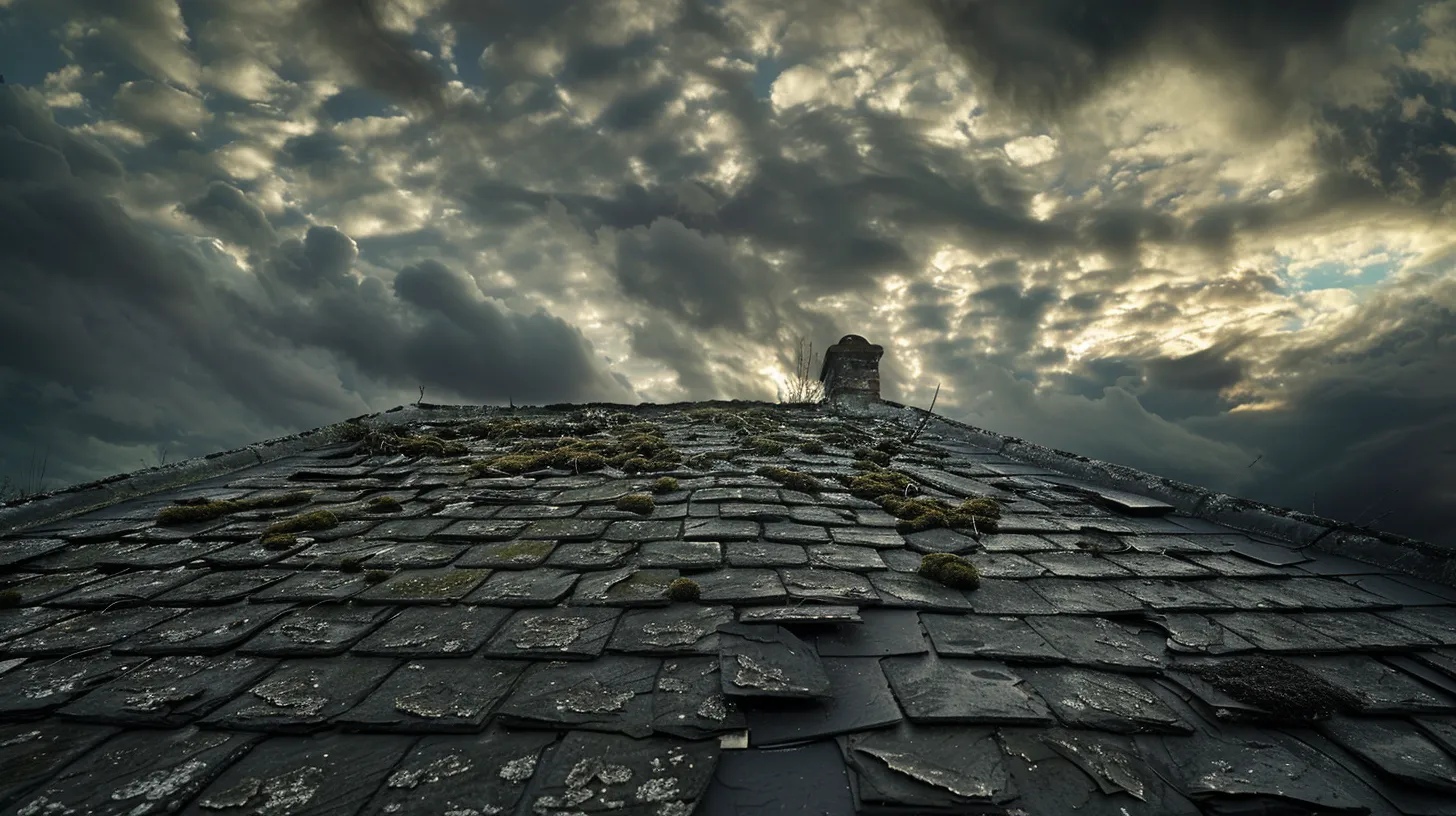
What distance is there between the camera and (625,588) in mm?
2660

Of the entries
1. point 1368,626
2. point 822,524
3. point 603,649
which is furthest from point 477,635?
point 1368,626

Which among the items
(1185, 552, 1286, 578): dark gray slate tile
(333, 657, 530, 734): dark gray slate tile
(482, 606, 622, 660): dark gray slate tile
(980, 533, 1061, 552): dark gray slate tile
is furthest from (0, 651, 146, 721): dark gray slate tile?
(1185, 552, 1286, 578): dark gray slate tile

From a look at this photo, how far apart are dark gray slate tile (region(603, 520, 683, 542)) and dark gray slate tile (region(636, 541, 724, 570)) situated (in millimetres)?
97

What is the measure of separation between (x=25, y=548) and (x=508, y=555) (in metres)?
3.25

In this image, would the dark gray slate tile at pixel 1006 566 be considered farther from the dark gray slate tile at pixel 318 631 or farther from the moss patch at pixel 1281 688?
the dark gray slate tile at pixel 318 631

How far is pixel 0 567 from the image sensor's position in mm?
3158

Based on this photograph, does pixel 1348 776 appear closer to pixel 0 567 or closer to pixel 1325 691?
pixel 1325 691

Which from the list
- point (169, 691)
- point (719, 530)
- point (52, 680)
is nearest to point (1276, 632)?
point (719, 530)

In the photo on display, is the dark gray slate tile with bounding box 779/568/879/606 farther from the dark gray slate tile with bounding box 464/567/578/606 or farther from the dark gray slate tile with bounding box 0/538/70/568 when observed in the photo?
the dark gray slate tile with bounding box 0/538/70/568

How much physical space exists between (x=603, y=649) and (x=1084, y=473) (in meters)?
5.54

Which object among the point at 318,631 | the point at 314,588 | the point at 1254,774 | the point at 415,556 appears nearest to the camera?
the point at 1254,774

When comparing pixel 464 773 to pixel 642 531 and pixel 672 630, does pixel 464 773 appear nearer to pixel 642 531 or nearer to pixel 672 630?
pixel 672 630

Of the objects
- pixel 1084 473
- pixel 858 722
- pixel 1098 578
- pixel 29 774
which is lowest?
pixel 29 774

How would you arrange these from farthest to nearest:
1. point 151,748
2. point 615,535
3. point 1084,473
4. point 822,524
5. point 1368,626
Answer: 1. point 1084,473
2. point 822,524
3. point 615,535
4. point 1368,626
5. point 151,748
